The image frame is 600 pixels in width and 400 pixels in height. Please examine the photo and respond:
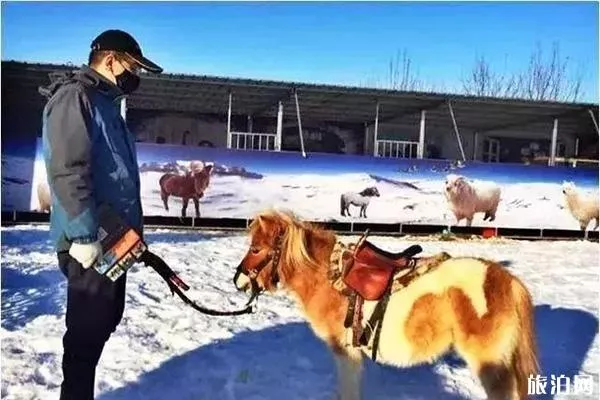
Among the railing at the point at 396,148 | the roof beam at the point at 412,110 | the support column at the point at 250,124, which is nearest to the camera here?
the roof beam at the point at 412,110

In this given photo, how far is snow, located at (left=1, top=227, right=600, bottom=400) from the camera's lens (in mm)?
2557

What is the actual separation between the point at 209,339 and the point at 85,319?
1214 millimetres

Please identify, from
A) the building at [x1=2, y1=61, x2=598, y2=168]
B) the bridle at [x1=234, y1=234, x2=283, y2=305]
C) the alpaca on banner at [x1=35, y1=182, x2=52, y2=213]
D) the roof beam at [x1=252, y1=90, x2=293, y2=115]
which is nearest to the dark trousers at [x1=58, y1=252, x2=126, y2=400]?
the bridle at [x1=234, y1=234, x2=283, y2=305]

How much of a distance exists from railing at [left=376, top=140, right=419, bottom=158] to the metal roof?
375 mm

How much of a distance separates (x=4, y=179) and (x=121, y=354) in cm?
215

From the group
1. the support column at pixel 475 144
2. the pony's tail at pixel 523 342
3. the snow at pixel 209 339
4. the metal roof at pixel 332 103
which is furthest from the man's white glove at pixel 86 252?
the support column at pixel 475 144

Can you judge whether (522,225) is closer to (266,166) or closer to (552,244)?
(552,244)

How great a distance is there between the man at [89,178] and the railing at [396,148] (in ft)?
13.1

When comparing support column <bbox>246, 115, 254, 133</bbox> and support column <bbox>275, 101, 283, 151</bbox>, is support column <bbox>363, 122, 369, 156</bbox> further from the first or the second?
support column <bbox>246, 115, 254, 133</bbox>

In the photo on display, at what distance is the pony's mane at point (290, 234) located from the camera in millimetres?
2287

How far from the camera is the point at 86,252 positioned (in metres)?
1.81

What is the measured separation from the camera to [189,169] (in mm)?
4562

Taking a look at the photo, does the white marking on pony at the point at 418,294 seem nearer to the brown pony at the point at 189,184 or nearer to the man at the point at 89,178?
the man at the point at 89,178

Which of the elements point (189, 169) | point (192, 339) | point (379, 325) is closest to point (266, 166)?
point (189, 169)
